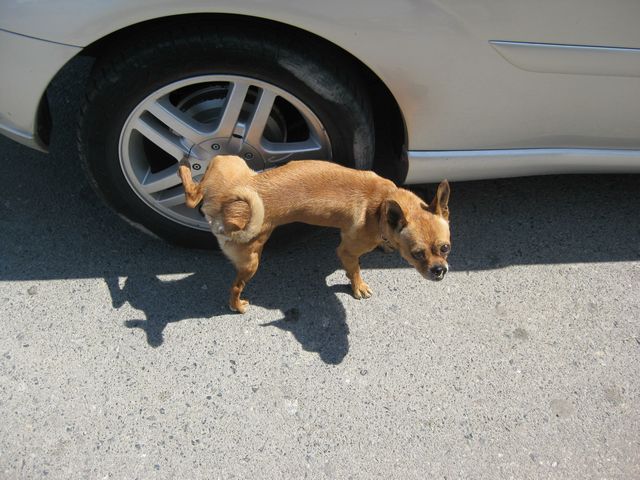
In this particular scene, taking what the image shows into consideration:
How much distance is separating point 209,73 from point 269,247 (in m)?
0.97

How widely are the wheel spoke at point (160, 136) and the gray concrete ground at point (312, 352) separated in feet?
2.00

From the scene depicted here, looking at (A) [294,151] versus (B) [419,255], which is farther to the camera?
(A) [294,151]

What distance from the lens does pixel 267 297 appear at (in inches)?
116

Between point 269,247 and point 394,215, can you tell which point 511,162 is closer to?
point 394,215

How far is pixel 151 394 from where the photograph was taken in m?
2.55

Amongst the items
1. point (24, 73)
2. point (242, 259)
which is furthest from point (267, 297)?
point (24, 73)

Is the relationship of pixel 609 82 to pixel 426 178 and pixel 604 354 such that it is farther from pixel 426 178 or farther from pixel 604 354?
pixel 604 354

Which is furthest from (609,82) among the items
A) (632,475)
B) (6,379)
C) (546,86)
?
(6,379)

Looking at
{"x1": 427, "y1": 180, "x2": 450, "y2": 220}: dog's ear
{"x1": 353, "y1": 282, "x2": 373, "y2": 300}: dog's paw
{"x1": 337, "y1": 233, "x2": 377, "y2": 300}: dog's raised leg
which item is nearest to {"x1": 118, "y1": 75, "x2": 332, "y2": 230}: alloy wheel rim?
{"x1": 337, "y1": 233, "x2": 377, "y2": 300}: dog's raised leg

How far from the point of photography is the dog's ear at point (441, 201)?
2.48 metres

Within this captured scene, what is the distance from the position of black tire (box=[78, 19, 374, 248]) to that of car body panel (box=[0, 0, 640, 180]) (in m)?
0.13

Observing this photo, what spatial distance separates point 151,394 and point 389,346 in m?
1.09

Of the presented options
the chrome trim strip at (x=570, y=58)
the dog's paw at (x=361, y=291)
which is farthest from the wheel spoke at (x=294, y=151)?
the chrome trim strip at (x=570, y=58)

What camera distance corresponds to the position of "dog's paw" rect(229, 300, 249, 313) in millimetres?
2816
